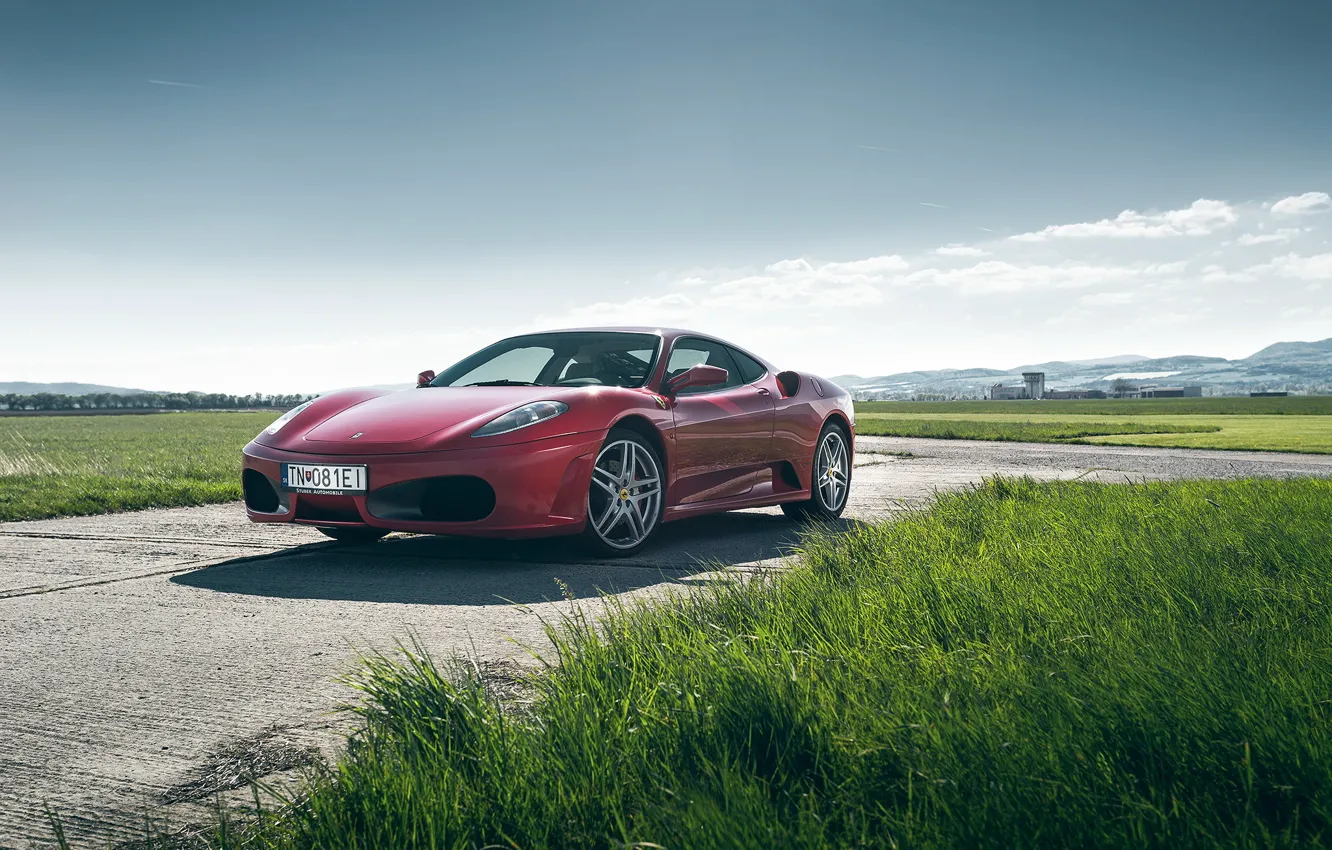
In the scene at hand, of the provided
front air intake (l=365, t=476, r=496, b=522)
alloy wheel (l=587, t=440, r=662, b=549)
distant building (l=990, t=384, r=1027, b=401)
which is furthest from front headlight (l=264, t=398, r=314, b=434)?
distant building (l=990, t=384, r=1027, b=401)

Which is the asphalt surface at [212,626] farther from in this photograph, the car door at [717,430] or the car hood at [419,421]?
the car hood at [419,421]

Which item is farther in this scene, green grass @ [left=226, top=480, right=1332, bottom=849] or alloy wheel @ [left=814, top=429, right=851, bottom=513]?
alloy wheel @ [left=814, top=429, right=851, bottom=513]

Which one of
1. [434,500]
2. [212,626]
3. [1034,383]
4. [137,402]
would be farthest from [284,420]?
[1034,383]

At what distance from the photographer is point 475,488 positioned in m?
5.18

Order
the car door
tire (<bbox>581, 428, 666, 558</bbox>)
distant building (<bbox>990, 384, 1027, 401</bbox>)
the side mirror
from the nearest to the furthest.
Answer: tire (<bbox>581, 428, 666, 558</bbox>), the side mirror, the car door, distant building (<bbox>990, 384, 1027, 401</bbox>)

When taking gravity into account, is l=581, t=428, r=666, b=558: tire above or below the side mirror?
below

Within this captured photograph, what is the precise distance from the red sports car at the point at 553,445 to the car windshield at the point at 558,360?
10mm

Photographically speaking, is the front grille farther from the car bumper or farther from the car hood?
the car hood

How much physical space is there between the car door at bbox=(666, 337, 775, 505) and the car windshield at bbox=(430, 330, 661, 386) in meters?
0.28

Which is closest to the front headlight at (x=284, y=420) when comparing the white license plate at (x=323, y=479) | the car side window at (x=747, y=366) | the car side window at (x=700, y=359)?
the white license plate at (x=323, y=479)

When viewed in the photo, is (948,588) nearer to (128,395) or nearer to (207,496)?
(207,496)

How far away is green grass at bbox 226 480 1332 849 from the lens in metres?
1.76

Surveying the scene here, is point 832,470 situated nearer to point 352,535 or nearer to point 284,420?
point 352,535

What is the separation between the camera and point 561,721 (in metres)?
2.23
